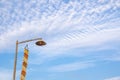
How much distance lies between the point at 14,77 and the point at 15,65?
3.31 feet

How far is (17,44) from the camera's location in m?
20.8

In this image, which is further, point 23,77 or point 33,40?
point 33,40

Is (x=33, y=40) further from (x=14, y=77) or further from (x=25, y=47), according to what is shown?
(x=14, y=77)

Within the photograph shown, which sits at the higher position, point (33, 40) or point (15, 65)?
point (33, 40)

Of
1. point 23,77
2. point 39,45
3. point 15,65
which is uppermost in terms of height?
point 39,45

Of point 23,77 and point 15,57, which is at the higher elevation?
point 15,57

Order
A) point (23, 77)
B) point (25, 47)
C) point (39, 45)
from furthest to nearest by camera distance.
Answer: point (39, 45) → point (25, 47) → point (23, 77)

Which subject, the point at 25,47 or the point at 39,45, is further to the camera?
the point at 39,45

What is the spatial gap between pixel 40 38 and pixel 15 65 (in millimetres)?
2655

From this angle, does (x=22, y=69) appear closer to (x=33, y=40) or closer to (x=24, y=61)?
(x=24, y=61)

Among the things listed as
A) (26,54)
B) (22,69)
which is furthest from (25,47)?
(22,69)

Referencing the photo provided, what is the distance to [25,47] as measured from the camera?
19.2 m

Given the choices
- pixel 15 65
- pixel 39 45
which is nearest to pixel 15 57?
pixel 15 65

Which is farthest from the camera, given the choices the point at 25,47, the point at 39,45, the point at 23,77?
the point at 39,45
